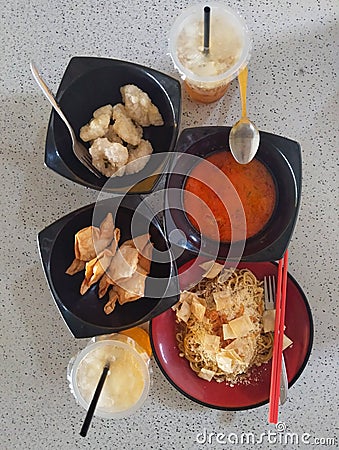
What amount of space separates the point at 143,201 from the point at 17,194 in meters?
0.26

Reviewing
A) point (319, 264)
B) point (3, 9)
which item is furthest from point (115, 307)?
point (3, 9)

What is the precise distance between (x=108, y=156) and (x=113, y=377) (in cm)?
41

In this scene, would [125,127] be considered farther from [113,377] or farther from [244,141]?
[113,377]

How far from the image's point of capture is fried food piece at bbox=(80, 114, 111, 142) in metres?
1.13

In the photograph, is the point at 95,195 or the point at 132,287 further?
the point at 95,195

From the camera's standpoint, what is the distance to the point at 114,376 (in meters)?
1.17

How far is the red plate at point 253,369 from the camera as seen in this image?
3.82 ft

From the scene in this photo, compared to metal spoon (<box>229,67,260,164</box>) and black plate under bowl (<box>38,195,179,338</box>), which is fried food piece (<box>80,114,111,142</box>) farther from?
metal spoon (<box>229,67,260,164</box>)

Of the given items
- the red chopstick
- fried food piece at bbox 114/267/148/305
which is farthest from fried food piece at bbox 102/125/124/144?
the red chopstick

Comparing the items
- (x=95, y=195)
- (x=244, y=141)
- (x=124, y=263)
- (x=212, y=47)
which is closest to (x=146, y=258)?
(x=124, y=263)

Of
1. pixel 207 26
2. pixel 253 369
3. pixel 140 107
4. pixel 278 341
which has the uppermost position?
pixel 207 26

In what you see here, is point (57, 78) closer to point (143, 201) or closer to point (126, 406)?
point (143, 201)

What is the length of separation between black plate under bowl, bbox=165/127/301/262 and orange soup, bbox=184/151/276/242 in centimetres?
1

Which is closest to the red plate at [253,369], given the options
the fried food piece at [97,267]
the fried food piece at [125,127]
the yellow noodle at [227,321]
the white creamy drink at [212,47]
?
the yellow noodle at [227,321]
